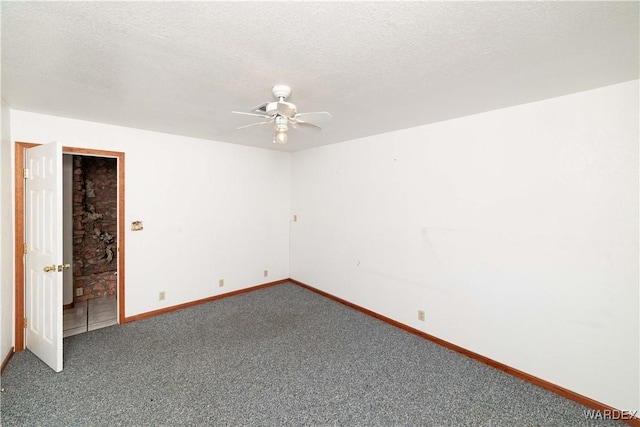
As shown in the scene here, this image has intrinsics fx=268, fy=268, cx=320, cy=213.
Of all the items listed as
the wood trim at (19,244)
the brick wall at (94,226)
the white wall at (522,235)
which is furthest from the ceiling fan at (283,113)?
the brick wall at (94,226)

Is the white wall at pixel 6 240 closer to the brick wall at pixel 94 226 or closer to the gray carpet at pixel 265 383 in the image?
the gray carpet at pixel 265 383

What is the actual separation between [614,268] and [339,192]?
291 cm

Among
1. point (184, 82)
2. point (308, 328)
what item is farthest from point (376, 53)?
point (308, 328)

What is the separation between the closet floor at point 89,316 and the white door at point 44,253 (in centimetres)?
54

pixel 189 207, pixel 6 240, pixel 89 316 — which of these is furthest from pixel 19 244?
pixel 189 207

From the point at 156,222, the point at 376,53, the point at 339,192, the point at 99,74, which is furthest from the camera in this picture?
the point at 339,192

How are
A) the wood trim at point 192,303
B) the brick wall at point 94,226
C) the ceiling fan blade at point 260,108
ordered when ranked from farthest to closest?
the brick wall at point 94,226
the wood trim at point 192,303
the ceiling fan blade at point 260,108

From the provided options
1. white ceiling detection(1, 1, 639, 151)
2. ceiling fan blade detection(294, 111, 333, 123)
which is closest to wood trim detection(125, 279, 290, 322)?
white ceiling detection(1, 1, 639, 151)

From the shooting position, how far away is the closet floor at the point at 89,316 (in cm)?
323

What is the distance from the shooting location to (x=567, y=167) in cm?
215

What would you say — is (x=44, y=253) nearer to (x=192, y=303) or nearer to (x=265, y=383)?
(x=192, y=303)

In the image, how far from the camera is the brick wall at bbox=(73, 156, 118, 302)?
4.16 metres

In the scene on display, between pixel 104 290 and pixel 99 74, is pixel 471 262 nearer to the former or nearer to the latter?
pixel 99 74

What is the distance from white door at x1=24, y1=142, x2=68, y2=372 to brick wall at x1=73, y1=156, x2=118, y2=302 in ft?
5.52
